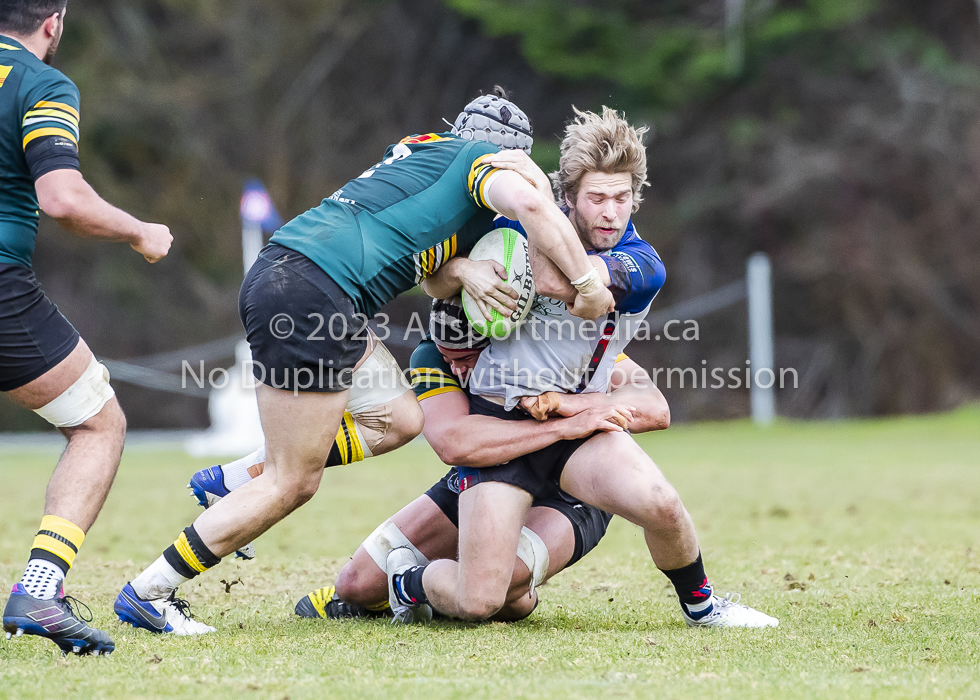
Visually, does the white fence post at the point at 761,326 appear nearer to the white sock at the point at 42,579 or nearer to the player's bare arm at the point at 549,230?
the player's bare arm at the point at 549,230

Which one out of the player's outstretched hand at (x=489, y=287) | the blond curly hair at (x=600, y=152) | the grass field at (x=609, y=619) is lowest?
the grass field at (x=609, y=619)

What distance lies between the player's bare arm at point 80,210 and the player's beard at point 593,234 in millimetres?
1431

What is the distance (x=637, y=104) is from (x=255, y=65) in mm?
7939

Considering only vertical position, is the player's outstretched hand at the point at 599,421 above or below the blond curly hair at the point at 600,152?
below

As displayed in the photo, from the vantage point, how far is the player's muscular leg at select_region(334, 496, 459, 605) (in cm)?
392

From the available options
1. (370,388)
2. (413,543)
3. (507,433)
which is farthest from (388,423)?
(413,543)

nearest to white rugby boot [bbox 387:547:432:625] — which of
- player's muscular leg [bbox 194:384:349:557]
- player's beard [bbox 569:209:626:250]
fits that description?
player's muscular leg [bbox 194:384:349:557]

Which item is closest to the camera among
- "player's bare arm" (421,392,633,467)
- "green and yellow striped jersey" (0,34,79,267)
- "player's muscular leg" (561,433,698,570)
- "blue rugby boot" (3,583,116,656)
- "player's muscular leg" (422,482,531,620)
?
"blue rugby boot" (3,583,116,656)

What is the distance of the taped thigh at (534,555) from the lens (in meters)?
3.70

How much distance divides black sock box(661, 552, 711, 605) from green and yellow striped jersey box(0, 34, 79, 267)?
2268 millimetres

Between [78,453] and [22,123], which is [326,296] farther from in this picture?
[22,123]

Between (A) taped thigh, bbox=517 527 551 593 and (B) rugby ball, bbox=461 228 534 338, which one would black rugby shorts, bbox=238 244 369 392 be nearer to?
(B) rugby ball, bbox=461 228 534 338

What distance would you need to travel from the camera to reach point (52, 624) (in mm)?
3012

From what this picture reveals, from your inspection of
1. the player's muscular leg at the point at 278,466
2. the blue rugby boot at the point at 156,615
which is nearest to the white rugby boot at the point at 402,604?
the player's muscular leg at the point at 278,466
